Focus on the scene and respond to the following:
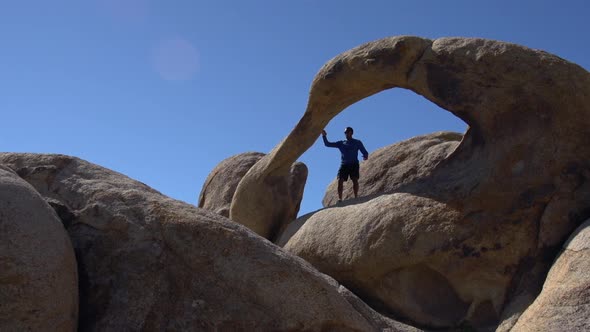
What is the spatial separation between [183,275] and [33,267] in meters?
0.98

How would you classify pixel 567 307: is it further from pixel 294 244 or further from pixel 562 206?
pixel 294 244

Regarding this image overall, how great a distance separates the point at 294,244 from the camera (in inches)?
381

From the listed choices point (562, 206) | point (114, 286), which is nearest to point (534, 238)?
point (562, 206)

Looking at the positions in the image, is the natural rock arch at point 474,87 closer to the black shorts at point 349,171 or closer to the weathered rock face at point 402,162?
the black shorts at point 349,171

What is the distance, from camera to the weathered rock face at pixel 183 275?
4426 mm

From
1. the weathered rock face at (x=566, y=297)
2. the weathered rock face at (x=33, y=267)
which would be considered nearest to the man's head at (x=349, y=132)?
the weathered rock face at (x=566, y=297)

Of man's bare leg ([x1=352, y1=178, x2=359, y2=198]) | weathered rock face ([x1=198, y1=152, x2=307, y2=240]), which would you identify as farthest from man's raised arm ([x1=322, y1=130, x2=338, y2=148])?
weathered rock face ([x1=198, y1=152, x2=307, y2=240])

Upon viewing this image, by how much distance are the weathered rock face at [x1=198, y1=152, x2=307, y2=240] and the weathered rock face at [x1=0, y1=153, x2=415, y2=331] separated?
7233mm

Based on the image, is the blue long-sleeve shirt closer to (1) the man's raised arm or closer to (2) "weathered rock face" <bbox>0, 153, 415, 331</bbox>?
(1) the man's raised arm

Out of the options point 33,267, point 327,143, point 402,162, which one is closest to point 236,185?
Answer: point 327,143

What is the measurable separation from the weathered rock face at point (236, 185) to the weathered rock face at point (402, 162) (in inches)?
40.5

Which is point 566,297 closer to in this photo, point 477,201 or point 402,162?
point 477,201

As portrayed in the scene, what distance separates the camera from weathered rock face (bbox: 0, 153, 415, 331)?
4.43m

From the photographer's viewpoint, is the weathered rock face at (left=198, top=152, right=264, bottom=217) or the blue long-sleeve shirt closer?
the blue long-sleeve shirt
